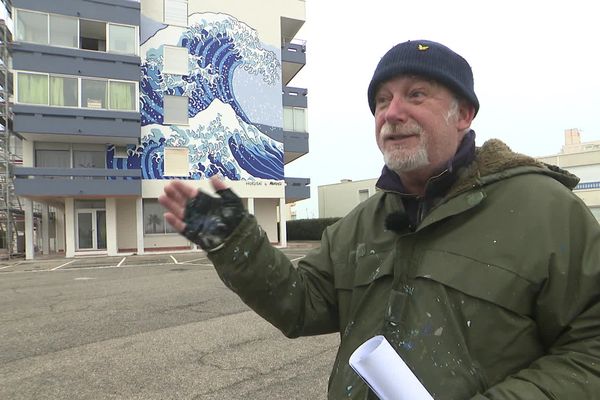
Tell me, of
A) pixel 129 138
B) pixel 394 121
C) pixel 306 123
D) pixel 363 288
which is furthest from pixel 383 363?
pixel 306 123

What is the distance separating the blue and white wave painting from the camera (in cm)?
2578

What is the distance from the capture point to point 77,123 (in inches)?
922

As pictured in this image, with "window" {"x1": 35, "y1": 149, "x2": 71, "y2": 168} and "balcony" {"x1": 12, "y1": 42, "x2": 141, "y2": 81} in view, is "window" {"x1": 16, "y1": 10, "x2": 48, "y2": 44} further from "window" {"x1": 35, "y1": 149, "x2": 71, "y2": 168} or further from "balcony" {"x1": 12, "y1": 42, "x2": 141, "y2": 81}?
"window" {"x1": 35, "y1": 149, "x2": 71, "y2": 168}

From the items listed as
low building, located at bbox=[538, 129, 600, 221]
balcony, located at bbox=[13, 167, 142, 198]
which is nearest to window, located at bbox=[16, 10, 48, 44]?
balcony, located at bbox=[13, 167, 142, 198]

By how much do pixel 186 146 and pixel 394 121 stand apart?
83.9 ft

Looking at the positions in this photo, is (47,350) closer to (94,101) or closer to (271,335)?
(271,335)

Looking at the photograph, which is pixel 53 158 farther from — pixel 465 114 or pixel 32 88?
pixel 465 114

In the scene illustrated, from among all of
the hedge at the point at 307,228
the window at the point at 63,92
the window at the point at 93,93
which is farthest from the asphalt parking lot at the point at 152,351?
the hedge at the point at 307,228

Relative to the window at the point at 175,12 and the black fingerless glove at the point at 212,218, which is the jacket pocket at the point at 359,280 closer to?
the black fingerless glove at the point at 212,218

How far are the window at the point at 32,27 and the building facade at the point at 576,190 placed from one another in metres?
25.0

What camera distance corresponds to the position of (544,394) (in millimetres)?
1399

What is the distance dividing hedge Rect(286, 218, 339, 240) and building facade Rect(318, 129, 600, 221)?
13.0ft

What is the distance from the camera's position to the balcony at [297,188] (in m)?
30.3

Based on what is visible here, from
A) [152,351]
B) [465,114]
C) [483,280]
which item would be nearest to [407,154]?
[465,114]
